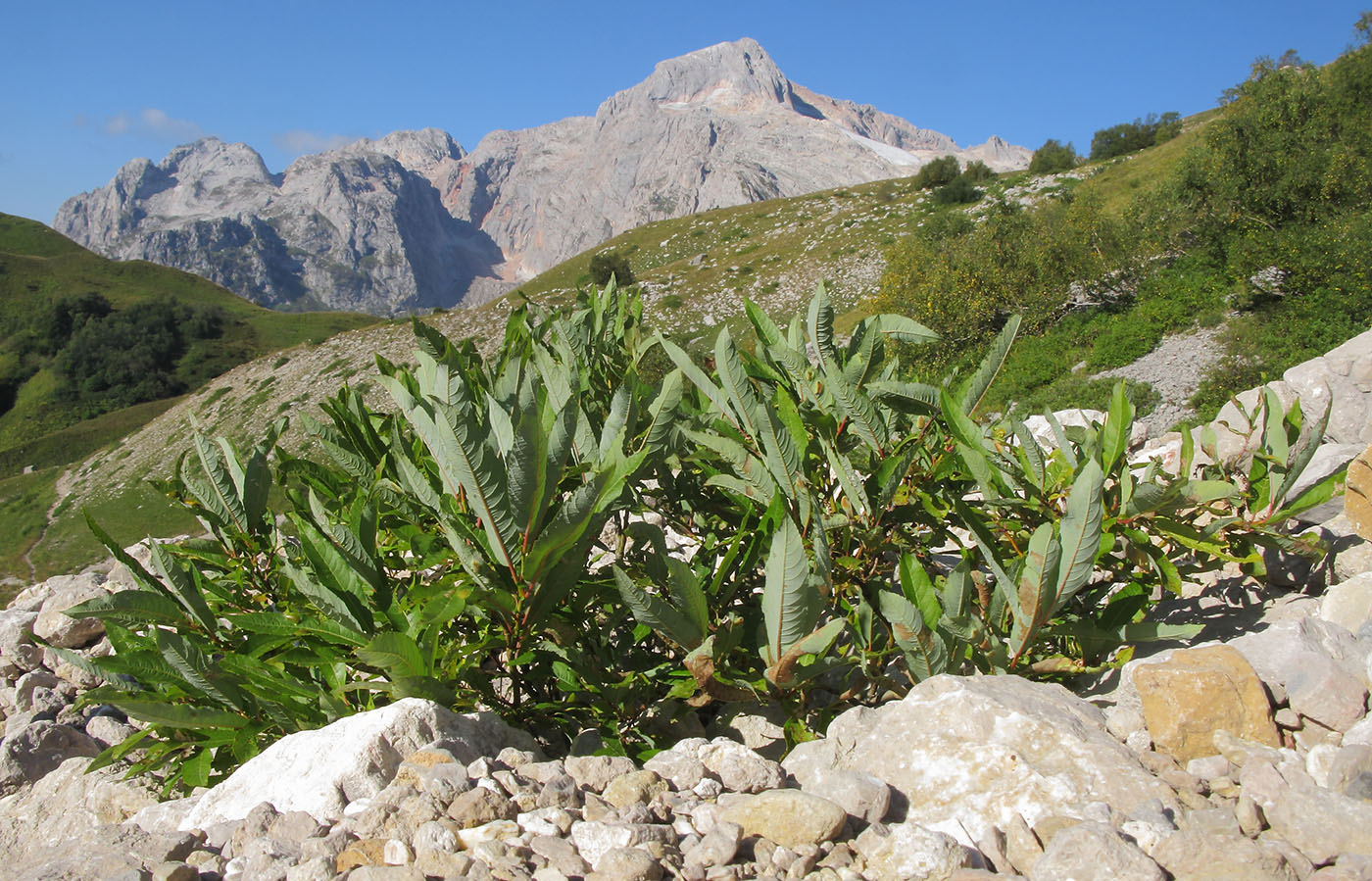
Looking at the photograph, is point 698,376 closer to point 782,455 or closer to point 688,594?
point 782,455

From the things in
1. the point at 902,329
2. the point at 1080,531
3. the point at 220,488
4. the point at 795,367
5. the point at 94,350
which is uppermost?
the point at 94,350

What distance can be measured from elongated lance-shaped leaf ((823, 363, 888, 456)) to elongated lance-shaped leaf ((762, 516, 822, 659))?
1.88 feet

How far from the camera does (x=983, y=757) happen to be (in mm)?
1950

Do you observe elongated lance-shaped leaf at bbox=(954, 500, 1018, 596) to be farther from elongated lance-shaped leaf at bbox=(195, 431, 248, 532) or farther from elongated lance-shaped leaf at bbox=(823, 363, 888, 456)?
elongated lance-shaped leaf at bbox=(195, 431, 248, 532)

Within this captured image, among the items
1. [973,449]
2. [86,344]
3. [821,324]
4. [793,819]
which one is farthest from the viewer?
[86,344]

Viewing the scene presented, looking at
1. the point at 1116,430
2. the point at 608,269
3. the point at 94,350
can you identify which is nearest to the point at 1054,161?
the point at 608,269

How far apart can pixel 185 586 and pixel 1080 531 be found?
262cm

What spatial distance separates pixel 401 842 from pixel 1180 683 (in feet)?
6.28

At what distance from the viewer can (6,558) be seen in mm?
32875

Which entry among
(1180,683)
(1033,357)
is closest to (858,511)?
(1180,683)

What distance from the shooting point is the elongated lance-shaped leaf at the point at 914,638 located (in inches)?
82.4

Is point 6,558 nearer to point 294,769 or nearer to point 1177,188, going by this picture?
point 294,769

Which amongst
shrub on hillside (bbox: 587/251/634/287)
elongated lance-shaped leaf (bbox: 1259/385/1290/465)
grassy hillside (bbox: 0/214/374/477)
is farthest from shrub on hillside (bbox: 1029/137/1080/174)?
grassy hillside (bbox: 0/214/374/477)

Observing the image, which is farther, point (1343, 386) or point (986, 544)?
point (1343, 386)
